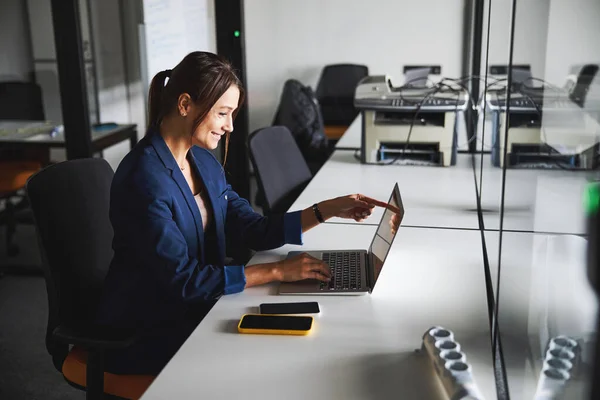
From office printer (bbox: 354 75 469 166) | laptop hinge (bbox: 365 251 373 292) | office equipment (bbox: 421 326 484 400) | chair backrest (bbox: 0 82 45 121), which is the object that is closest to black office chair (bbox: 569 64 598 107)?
office equipment (bbox: 421 326 484 400)

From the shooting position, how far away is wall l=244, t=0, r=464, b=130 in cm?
531

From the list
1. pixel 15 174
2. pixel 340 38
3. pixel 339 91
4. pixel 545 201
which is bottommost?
A: pixel 15 174

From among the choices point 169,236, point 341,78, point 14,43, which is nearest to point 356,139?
point 341,78

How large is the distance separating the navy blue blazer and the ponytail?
0.17 feet

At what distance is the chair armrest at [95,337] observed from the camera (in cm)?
141

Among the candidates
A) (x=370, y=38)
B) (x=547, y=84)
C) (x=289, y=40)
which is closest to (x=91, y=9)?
(x=289, y=40)

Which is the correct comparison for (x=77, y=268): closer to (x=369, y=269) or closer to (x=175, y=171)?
(x=175, y=171)

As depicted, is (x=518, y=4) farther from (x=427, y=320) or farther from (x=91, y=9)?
(x=91, y=9)

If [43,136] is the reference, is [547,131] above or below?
above

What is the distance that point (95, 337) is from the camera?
143 centimetres

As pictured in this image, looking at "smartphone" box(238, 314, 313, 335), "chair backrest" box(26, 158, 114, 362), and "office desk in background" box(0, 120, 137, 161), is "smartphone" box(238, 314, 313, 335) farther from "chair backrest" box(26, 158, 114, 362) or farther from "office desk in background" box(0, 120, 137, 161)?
"office desk in background" box(0, 120, 137, 161)

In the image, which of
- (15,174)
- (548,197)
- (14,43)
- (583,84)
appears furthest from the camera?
(14,43)

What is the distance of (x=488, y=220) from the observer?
187 centimetres

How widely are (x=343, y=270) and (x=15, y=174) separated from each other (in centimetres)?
270
